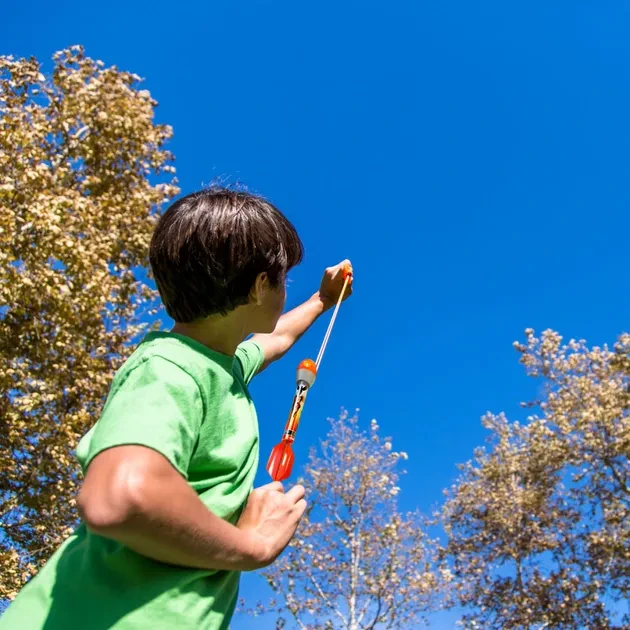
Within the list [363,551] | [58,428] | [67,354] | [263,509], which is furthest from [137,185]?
[363,551]

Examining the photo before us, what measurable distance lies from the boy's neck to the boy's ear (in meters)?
→ 0.04

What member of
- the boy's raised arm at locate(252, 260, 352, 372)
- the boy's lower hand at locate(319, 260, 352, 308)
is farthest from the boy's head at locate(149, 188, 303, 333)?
the boy's lower hand at locate(319, 260, 352, 308)

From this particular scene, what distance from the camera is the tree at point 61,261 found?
352 inches

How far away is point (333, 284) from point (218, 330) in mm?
1167

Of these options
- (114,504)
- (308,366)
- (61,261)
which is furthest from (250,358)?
(61,261)

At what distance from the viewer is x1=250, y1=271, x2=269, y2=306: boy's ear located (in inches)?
52.4

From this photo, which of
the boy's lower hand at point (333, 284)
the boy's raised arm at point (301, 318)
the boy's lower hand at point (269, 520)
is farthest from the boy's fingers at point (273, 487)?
the boy's lower hand at point (333, 284)

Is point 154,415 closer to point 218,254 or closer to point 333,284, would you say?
point 218,254

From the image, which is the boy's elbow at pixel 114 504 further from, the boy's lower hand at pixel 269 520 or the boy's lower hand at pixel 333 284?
the boy's lower hand at pixel 333 284

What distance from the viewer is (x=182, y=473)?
103 cm

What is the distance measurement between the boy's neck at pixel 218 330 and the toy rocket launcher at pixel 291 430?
0.28 meters

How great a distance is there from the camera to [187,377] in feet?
3.63

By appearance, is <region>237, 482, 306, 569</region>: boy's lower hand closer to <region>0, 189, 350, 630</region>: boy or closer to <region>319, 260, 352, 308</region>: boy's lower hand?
<region>0, 189, 350, 630</region>: boy

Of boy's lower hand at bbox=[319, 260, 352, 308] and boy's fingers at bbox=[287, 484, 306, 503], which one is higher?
boy's lower hand at bbox=[319, 260, 352, 308]
